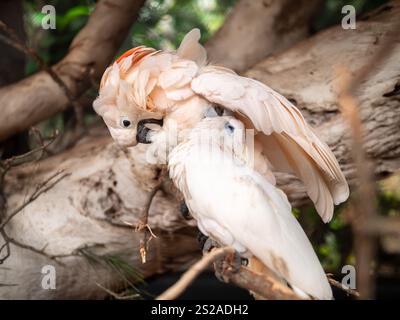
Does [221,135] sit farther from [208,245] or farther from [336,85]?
[336,85]

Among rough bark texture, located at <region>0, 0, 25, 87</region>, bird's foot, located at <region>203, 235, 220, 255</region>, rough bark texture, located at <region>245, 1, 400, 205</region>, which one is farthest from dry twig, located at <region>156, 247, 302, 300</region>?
rough bark texture, located at <region>0, 0, 25, 87</region>

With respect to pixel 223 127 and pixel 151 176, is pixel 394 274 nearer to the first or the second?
pixel 151 176

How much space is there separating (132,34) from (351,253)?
57.9 inches

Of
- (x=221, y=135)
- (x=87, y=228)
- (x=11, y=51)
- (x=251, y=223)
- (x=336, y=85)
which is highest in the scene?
(x=11, y=51)

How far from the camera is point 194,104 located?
1137 mm

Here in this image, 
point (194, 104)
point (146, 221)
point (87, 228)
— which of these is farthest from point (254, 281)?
point (87, 228)

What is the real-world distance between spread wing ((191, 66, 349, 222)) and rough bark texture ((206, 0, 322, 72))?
77 centimetres

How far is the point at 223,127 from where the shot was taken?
1108 mm

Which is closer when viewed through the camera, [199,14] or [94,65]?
[94,65]

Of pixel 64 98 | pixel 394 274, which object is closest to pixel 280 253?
pixel 64 98

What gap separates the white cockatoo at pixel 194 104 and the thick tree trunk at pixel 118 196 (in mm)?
428

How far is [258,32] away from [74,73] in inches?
22.9

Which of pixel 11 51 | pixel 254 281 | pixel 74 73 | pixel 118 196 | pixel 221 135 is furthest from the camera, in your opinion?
pixel 11 51

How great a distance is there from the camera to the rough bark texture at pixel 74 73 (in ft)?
5.89
